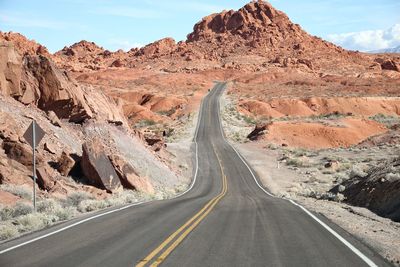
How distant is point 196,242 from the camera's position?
9.94 meters

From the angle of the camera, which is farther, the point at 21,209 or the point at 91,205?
the point at 91,205

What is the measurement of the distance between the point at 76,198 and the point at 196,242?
1009 cm

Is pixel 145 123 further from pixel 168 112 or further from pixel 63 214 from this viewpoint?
pixel 63 214

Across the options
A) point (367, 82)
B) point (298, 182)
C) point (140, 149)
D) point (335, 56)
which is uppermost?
point (335, 56)

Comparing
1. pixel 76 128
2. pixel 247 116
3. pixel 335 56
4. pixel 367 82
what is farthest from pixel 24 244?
pixel 335 56

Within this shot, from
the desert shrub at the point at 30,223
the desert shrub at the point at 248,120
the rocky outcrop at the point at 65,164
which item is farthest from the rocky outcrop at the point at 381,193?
the desert shrub at the point at 248,120

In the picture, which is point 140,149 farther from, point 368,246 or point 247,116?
point 247,116

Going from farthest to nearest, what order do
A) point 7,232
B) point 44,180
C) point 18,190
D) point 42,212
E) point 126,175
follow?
point 126,175, point 44,180, point 18,190, point 42,212, point 7,232

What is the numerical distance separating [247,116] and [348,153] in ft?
134

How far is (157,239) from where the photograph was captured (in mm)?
10242

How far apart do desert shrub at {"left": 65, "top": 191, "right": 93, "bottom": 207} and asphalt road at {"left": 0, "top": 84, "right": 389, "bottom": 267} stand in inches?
130

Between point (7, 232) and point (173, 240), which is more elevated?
point (173, 240)

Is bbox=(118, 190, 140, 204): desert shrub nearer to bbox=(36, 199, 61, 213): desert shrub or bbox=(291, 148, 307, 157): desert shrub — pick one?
bbox=(36, 199, 61, 213): desert shrub

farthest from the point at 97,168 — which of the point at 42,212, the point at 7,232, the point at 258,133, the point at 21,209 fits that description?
the point at 258,133
